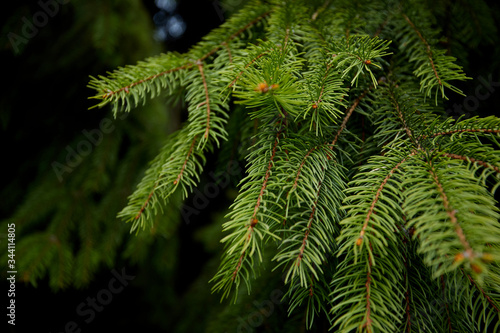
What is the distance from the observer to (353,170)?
2.00 feet

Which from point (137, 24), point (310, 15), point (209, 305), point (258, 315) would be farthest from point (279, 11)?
point (209, 305)

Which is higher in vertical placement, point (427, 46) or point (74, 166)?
point (427, 46)

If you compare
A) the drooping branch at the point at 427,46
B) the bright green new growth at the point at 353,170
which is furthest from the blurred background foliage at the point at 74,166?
the drooping branch at the point at 427,46

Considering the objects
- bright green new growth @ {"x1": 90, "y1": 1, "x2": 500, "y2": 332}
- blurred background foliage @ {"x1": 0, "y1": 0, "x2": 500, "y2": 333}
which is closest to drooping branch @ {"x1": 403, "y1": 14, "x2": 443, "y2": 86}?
bright green new growth @ {"x1": 90, "y1": 1, "x2": 500, "y2": 332}

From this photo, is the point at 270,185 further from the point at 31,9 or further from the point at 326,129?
the point at 31,9

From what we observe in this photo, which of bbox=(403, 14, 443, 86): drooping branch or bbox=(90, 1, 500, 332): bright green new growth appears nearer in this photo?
bbox=(90, 1, 500, 332): bright green new growth

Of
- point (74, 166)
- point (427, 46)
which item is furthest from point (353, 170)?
point (74, 166)

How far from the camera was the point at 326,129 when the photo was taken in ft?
2.03

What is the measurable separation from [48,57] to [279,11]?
114 cm

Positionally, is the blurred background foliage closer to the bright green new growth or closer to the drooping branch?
the bright green new growth

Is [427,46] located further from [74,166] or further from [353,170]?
[74,166]

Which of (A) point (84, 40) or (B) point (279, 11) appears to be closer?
(B) point (279, 11)

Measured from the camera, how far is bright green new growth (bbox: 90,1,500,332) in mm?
428

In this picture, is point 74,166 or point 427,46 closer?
point 427,46
